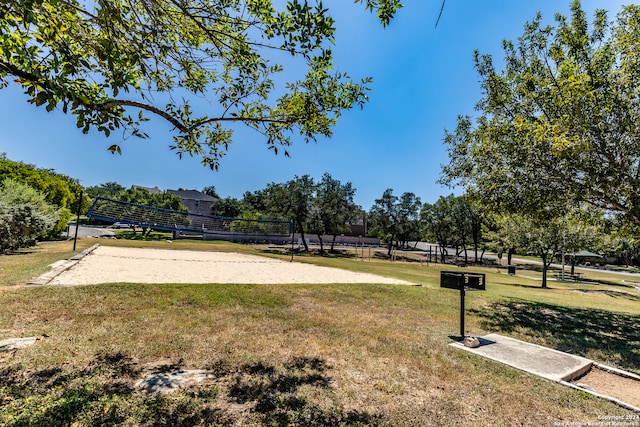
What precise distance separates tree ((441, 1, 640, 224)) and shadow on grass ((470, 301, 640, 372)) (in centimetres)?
265

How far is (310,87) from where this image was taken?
4242mm

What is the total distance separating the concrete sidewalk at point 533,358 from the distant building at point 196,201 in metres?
67.4

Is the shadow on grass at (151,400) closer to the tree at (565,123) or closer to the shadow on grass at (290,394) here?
the shadow on grass at (290,394)

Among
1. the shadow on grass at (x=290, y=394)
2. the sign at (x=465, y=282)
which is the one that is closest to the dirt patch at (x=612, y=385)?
the sign at (x=465, y=282)

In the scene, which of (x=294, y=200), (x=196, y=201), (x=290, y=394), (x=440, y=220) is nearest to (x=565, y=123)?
(x=290, y=394)

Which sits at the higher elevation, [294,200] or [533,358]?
[294,200]

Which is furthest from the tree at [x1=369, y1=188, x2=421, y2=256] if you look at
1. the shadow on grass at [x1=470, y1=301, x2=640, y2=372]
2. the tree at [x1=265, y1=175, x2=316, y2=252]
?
the shadow on grass at [x1=470, y1=301, x2=640, y2=372]

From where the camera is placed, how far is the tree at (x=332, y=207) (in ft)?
123

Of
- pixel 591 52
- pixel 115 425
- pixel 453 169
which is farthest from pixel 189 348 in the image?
pixel 591 52

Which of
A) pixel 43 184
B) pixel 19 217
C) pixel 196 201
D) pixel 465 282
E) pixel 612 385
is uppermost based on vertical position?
pixel 196 201

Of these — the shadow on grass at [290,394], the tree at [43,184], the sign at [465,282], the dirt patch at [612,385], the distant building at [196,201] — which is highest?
the distant building at [196,201]

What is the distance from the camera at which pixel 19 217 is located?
12438mm

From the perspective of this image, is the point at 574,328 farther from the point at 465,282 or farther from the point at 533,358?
the point at 465,282

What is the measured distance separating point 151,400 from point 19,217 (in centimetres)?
1480
